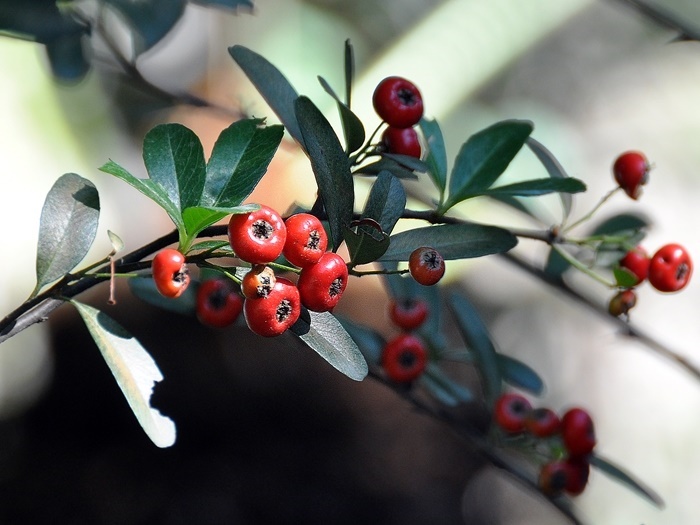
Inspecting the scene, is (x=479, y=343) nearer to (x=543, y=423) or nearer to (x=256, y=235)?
(x=543, y=423)

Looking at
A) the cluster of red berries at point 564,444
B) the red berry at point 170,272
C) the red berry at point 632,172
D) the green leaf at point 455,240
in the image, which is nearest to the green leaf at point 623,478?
the cluster of red berries at point 564,444

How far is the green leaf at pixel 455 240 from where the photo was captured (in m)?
0.73

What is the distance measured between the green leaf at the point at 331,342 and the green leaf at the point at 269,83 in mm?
219

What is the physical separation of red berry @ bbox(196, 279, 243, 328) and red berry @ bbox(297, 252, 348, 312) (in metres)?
0.27

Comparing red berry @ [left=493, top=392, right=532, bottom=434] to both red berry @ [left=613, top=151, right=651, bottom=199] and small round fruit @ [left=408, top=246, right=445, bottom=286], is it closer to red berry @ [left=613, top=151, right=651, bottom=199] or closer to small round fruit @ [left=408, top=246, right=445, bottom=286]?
red berry @ [left=613, top=151, right=651, bottom=199]

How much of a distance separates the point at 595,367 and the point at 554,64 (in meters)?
1.03

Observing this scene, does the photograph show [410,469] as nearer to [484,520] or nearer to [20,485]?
[484,520]

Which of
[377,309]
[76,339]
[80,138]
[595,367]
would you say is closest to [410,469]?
[377,309]

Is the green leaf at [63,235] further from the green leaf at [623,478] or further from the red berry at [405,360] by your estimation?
the green leaf at [623,478]

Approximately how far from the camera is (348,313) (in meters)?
2.28

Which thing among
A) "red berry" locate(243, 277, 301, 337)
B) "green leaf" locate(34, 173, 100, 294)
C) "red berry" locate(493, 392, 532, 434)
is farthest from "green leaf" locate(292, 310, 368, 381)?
"red berry" locate(493, 392, 532, 434)

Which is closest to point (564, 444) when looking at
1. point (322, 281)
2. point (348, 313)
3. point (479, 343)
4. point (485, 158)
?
point (479, 343)

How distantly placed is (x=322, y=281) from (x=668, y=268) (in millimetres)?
518

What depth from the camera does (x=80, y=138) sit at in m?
2.18
